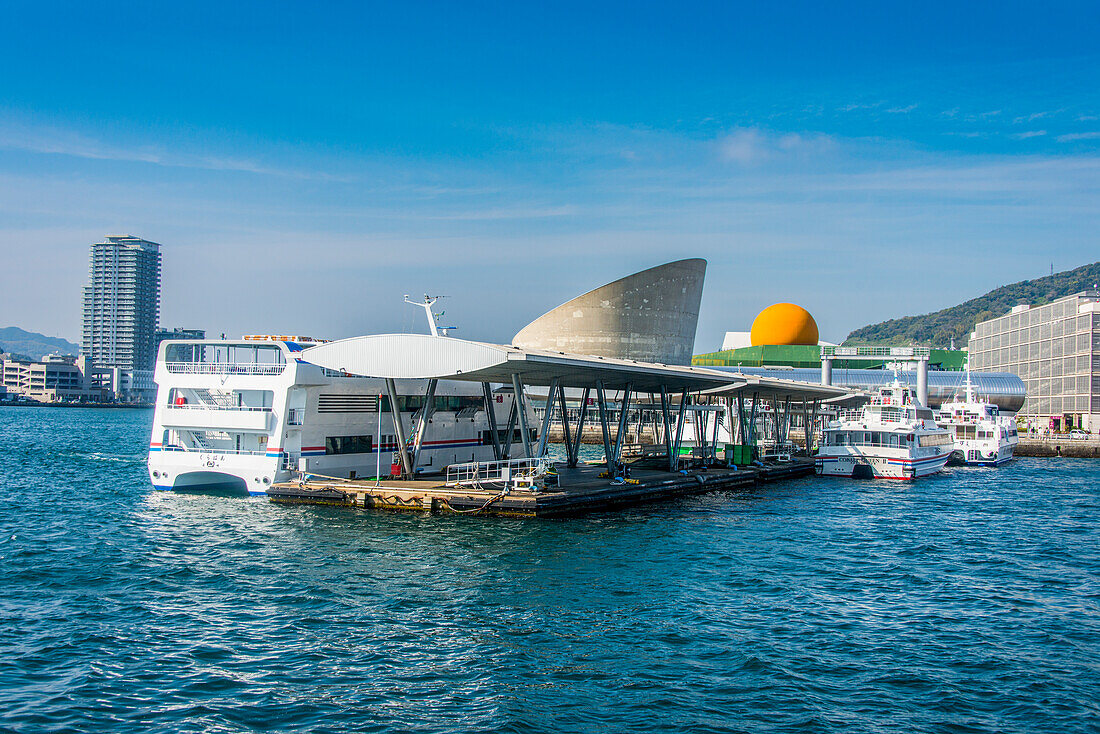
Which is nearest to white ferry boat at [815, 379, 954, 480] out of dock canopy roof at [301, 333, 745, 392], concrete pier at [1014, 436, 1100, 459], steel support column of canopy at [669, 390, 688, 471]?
steel support column of canopy at [669, 390, 688, 471]

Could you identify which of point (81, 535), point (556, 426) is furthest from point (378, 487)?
point (556, 426)

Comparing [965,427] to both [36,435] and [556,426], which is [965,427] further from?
[36,435]

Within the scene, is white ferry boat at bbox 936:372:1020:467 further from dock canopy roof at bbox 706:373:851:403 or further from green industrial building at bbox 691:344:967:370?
green industrial building at bbox 691:344:967:370

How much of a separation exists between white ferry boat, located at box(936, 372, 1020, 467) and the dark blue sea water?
111 ft

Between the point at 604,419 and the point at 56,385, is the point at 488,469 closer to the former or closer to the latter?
the point at 604,419

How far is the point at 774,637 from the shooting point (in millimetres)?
15969

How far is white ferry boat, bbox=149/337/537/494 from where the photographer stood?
3247 centimetres

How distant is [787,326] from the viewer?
96.5 m

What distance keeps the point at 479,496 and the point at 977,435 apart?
4931 cm

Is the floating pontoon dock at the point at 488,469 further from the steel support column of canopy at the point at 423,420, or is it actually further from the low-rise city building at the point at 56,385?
the low-rise city building at the point at 56,385

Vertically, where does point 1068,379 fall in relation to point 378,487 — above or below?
above

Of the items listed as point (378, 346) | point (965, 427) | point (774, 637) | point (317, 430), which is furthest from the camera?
point (965, 427)

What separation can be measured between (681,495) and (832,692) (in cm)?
2420

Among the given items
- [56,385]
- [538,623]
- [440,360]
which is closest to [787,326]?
[440,360]
